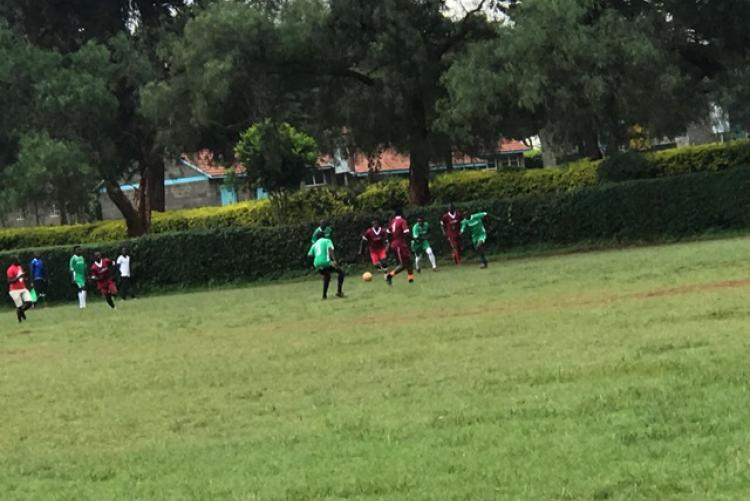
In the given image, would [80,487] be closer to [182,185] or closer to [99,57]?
[99,57]

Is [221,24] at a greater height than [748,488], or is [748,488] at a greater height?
[221,24]

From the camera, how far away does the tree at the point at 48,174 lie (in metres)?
32.8

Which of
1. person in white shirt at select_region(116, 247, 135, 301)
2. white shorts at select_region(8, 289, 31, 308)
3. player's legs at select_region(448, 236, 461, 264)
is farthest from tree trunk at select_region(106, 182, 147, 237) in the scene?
white shorts at select_region(8, 289, 31, 308)

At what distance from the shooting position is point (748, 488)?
5375 millimetres

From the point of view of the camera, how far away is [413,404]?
8.88m

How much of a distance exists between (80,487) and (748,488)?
4350 mm

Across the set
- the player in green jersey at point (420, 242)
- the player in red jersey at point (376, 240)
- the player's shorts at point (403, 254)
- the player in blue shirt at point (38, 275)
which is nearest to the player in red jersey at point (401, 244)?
the player's shorts at point (403, 254)

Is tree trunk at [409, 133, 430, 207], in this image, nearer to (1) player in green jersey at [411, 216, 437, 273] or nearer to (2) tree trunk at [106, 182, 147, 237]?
(1) player in green jersey at [411, 216, 437, 273]

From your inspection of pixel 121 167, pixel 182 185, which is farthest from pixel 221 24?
pixel 182 185

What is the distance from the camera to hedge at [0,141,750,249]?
1310 inches

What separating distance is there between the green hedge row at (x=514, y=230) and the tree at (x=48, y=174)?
270 centimetres

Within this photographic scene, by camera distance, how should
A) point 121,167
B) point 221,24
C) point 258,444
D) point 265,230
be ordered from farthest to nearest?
point 121,167 < point 265,230 < point 221,24 < point 258,444

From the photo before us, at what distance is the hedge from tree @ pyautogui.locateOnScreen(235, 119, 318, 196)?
31.2 inches

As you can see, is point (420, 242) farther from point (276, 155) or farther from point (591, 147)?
point (591, 147)
